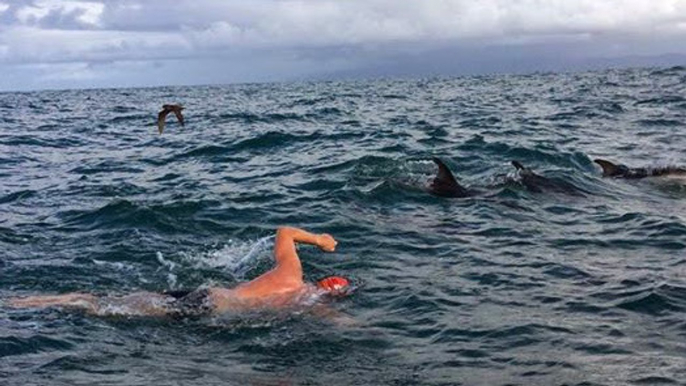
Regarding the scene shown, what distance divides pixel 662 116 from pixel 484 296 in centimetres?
2483

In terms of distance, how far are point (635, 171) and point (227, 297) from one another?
467 inches

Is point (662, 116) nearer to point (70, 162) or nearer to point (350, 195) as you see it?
point (350, 195)

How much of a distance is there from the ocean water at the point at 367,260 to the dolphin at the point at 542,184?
0.80 feet

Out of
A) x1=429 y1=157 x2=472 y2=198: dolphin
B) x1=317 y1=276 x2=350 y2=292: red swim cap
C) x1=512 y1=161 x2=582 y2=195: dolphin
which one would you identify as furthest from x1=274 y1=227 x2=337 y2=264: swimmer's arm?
x1=512 y1=161 x2=582 y2=195: dolphin

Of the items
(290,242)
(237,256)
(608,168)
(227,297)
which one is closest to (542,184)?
(608,168)

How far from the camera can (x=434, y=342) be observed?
8062 mm

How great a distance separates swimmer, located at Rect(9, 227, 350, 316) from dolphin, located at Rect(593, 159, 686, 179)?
10165 mm

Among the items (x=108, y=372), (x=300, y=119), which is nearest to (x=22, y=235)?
(x=108, y=372)

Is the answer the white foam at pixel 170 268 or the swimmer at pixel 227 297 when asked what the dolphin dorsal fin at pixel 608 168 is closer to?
the swimmer at pixel 227 297

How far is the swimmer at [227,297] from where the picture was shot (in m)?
9.14

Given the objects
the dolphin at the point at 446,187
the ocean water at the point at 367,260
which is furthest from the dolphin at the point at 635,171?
the dolphin at the point at 446,187

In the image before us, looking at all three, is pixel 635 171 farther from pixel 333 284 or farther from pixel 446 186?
pixel 333 284

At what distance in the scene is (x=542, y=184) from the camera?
16172 millimetres

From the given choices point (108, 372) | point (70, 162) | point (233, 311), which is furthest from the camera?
point (70, 162)
